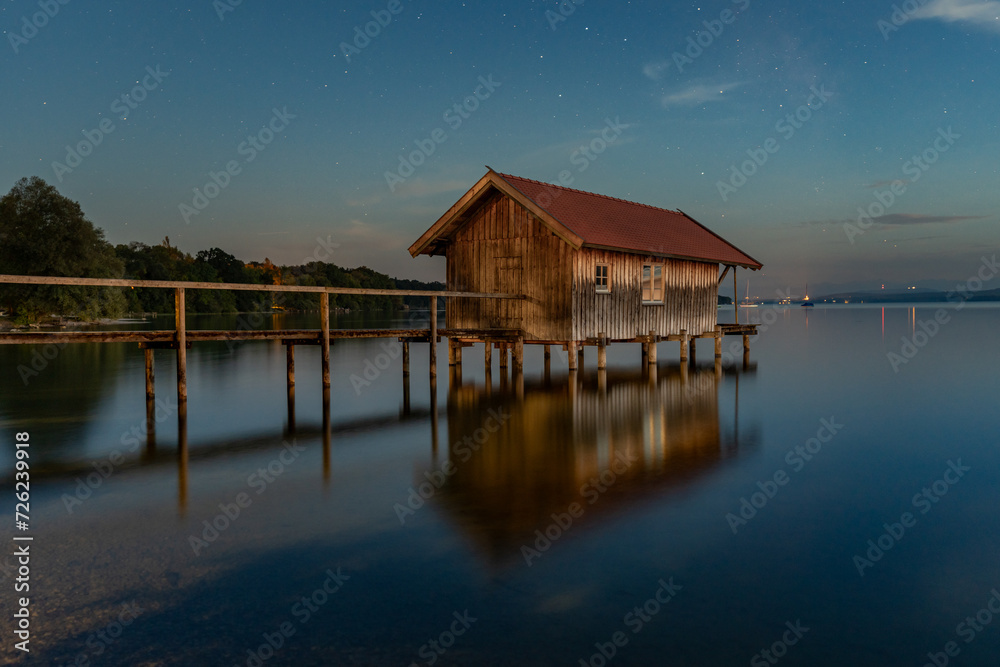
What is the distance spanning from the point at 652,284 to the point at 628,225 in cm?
240

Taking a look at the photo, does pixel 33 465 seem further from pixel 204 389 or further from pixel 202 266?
pixel 202 266

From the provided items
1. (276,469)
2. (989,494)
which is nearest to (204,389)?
(276,469)

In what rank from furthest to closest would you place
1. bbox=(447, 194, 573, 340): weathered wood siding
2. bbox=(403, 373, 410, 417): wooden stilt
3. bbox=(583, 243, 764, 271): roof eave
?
bbox=(447, 194, 573, 340): weathered wood siding
bbox=(583, 243, 764, 271): roof eave
bbox=(403, 373, 410, 417): wooden stilt

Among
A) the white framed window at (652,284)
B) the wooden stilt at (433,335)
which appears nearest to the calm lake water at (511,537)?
the wooden stilt at (433,335)

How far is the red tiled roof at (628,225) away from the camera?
22703mm

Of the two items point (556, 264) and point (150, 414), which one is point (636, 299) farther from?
point (150, 414)

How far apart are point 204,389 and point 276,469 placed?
41.6 feet

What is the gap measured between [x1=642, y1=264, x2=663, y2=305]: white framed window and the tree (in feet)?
179

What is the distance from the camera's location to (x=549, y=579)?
19.6 feet

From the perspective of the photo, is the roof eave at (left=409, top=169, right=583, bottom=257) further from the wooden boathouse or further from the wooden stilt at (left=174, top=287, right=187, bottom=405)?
the wooden stilt at (left=174, top=287, right=187, bottom=405)

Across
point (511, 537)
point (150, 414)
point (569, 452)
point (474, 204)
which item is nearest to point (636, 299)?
point (474, 204)

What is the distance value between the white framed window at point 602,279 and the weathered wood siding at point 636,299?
0.11 m

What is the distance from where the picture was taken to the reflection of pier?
804cm

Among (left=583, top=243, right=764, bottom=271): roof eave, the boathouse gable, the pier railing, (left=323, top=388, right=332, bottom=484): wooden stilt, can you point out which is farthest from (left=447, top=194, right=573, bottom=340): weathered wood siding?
(left=323, top=388, right=332, bottom=484): wooden stilt
